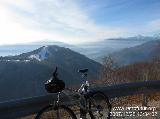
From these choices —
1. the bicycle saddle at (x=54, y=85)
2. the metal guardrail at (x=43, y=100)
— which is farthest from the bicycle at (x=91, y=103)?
the bicycle saddle at (x=54, y=85)

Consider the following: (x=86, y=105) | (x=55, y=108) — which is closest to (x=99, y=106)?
(x=86, y=105)

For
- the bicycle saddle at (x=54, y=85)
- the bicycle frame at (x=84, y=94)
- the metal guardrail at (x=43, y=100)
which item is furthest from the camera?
the bicycle frame at (x=84, y=94)

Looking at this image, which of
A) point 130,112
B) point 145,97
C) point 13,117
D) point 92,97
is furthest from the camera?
point 145,97

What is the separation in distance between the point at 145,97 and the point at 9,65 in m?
187

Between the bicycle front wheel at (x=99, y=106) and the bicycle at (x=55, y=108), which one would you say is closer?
the bicycle at (x=55, y=108)

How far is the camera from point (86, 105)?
9156 mm

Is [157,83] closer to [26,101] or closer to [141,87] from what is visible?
[141,87]

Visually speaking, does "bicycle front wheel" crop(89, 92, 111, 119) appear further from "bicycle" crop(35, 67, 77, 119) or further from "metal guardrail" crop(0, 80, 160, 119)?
"bicycle" crop(35, 67, 77, 119)

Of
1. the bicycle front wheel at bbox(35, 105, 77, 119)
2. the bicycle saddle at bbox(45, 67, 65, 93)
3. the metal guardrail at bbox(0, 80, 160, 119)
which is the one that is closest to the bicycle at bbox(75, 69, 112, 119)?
the metal guardrail at bbox(0, 80, 160, 119)

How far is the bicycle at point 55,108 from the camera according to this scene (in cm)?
793

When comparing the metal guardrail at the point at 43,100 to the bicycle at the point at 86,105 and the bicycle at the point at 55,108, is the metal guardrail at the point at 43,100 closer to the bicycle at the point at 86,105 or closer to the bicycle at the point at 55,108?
the bicycle at the point at 86,105

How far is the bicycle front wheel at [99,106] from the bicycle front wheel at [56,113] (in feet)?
3.63

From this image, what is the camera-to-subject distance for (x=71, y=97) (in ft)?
29.0

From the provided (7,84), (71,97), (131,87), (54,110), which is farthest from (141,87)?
(7,84)
